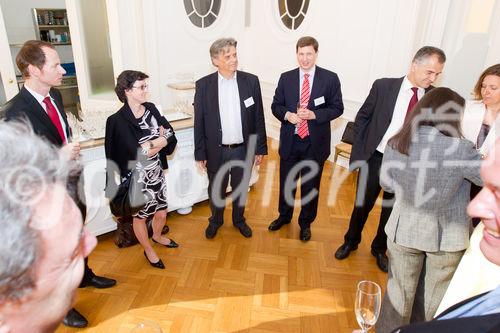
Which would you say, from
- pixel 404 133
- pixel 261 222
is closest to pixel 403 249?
pixel 404 133

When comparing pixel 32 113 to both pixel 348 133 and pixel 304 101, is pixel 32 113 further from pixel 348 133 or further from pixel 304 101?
pixel 348 133

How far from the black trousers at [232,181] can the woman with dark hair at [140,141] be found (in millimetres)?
573

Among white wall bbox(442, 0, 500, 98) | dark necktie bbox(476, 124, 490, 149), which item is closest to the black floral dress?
dark necktie bbox(476, 124, 490, 149)

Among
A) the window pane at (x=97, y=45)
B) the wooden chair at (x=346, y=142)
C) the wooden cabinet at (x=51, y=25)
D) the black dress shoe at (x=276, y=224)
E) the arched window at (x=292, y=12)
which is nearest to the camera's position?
the black dress shoe at (x=276, y=224)

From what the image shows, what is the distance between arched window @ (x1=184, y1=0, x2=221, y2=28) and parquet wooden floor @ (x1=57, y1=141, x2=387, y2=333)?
11.8ft

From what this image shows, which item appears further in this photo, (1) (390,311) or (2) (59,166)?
(1) (390,311)

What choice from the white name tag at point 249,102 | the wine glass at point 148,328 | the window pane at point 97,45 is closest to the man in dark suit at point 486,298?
the wine glass at point 148,328

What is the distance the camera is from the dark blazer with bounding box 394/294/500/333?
2.46 feet

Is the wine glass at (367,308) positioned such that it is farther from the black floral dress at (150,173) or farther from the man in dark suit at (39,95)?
the black floral dress at (150,173)

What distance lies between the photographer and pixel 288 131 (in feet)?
10.6

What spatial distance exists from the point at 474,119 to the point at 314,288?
5.97ft

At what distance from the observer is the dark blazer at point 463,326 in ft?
2.46

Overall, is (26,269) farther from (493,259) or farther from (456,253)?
(456,253)

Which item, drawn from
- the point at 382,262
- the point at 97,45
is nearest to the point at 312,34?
the point at 97,45
